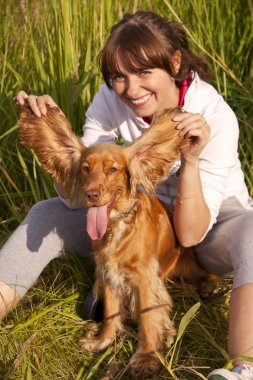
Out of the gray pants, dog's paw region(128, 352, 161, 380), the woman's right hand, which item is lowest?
dog's paw region(128, 352, 161, 380)

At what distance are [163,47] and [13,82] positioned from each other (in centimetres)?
143

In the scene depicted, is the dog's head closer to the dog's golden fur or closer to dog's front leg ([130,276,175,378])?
the dog's golden fur

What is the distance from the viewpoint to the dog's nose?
7.28ft

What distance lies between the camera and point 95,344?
2705 millimetres

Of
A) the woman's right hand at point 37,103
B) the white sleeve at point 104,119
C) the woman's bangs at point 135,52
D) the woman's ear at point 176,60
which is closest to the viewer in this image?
the woman's right hand at point 37,103

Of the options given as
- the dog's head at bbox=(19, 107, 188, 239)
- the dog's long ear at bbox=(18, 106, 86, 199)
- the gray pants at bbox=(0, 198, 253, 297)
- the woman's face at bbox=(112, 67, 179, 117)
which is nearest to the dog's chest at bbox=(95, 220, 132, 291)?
the dog's head at bbox=(19, 107, 188, 239)

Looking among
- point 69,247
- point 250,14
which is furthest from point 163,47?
point 250,14

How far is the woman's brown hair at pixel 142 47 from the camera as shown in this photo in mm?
2654

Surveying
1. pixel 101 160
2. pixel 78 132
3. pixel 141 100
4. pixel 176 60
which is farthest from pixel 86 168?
pixel 78 132

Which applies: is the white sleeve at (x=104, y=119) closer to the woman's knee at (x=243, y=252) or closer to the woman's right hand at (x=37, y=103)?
the woman's right hand at (x=37, y=103)

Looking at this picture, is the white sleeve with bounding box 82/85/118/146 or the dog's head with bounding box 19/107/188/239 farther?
the white sleeve with bounding box 82/85/118/146

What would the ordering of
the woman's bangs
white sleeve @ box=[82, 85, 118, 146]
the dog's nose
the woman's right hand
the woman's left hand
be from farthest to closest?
white sleeve @ box=[82, 85, 118, 146] < the woman's bangs < the woman's right hand < the woman's left hand < the dog's nose

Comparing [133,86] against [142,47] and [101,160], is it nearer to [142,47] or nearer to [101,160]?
[142,47]

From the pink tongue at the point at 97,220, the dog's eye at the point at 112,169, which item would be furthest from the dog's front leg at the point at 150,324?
the dog's eye at the point at 112,169
